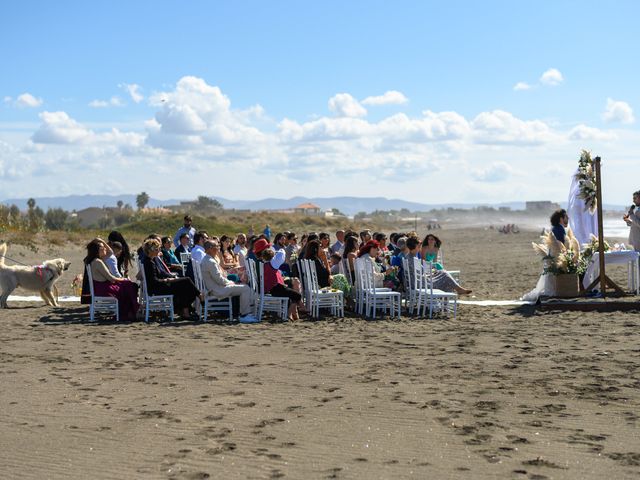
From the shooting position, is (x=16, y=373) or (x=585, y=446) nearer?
(x=585, y=446)

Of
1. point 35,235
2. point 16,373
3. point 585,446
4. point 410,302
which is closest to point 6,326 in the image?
point 16,373

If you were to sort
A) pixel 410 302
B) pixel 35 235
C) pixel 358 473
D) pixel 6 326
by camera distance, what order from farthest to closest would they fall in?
pixel 35 235
pixel 410 302
pixel 6 326
pixel 358 473

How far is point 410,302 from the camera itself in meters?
13.4

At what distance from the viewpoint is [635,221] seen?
589 inches

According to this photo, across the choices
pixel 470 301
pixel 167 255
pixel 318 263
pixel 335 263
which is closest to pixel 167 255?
pixel 167 255

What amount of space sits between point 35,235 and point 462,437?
3346 centimetres

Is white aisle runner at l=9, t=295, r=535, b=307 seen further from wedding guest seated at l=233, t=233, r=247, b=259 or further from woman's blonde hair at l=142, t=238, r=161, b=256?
woman's blonde hair at l=142, t=238, r=161, b=256

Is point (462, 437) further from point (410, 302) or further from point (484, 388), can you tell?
point (410, 302)

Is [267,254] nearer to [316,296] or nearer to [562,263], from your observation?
[316,296]

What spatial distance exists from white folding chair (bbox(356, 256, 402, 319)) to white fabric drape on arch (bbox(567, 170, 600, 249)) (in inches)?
165

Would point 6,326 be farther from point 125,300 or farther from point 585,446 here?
point 585,446

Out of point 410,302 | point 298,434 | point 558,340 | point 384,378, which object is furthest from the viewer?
point 410,302

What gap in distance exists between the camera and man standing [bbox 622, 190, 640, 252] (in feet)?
48.9

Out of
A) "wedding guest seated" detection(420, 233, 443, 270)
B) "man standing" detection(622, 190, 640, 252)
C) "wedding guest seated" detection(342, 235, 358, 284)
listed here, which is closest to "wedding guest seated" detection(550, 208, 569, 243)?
"man standing" detection(622, 190, 640, 252)
